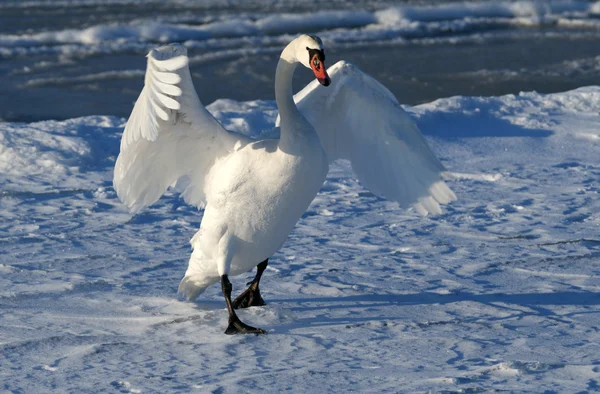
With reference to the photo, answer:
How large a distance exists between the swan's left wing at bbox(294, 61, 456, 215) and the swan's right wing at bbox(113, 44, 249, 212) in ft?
2.23

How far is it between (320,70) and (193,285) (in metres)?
1.37

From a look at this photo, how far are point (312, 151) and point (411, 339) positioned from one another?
1.00m

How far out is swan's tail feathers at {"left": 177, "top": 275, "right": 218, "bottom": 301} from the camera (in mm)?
5074

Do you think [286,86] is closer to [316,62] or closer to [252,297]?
[316,62]

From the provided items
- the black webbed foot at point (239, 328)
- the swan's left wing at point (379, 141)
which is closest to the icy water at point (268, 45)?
the swan's left wing at point (379, 141)

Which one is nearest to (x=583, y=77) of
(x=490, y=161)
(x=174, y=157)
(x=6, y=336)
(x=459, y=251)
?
(x=490, y=161)

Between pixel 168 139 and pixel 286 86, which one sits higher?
pixel 286 86

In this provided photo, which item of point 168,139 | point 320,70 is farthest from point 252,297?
point 320,70

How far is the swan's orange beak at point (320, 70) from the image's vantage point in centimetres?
450

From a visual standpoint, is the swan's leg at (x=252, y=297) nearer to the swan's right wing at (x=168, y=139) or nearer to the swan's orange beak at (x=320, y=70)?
the swan's right wing at (x=168, y=139)

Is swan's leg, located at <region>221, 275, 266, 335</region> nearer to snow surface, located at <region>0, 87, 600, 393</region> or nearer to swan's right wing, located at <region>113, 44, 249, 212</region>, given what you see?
snow surface, located at <region>0, 87, 600, 393</region>

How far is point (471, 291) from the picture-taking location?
534 cm

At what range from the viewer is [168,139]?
499 cm

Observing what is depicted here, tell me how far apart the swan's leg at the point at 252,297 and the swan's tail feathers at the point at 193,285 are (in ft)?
0.65
